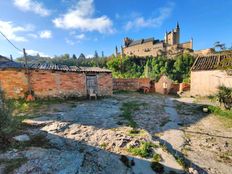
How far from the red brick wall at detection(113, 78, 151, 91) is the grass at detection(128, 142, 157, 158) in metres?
14.0

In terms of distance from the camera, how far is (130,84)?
19.3 m

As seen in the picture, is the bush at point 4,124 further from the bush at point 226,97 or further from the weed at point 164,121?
the bush at point 226,97

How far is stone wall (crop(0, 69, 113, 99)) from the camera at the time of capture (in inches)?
442

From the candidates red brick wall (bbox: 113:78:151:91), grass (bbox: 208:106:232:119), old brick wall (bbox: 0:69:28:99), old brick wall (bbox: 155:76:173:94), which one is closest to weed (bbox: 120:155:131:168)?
grass (bbox: 208:106:232:119)

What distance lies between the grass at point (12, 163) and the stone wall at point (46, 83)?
770 centimetres

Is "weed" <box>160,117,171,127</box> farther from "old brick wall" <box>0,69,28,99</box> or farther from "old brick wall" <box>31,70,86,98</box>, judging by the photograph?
"old brick wall" <box>0,69,28,99</box>

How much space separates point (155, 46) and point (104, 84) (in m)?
47.8

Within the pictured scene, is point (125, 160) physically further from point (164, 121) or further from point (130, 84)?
point (130, 84)

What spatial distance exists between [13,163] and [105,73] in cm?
1089

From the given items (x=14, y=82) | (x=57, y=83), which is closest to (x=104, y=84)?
(x=57, y=83)

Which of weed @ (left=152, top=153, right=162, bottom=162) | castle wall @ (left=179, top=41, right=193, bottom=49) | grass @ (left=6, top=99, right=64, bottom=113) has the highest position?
castle wall @ (left=179, top=41, right=193, bottom=49)

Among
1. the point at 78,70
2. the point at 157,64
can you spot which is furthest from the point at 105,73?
the point at 157,64

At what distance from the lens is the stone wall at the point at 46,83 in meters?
11.2

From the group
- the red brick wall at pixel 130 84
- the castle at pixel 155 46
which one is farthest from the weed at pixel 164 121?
the castle at pixel 155 46
